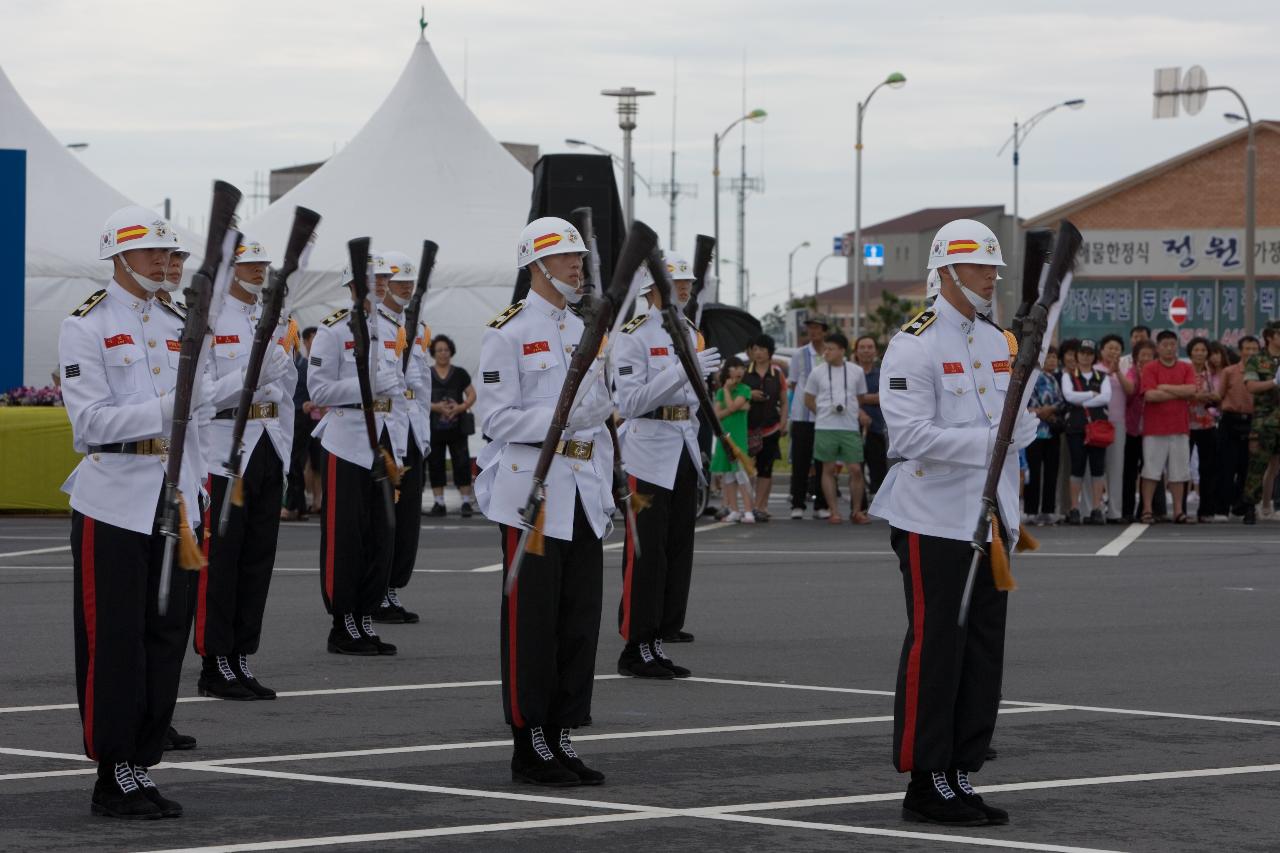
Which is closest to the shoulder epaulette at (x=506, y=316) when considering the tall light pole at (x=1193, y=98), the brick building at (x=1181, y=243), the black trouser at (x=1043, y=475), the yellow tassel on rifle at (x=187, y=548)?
the yellow tassel on rifle at (x=187, y=548)

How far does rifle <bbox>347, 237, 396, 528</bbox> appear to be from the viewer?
37.5ft

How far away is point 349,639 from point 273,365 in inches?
103

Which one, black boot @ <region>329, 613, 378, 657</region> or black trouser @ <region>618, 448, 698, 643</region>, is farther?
black boot @ <region>329, 613, 378, 657</region>

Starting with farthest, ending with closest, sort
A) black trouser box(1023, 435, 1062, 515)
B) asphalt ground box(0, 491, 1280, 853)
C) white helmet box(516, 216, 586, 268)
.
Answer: black trouser box(1023, 435, 1062, 515) → white helmet box(516, 216, 586, 268) → asphalt ground box(0, 491, 1280, 853)

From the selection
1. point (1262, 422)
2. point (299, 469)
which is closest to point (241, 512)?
point (299, 469)

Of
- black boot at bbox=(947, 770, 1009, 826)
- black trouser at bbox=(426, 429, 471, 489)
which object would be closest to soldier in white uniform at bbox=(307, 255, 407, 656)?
black boot at bbox=(947, 770, 1009, 826)

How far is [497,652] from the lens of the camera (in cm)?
1168

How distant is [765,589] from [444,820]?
332 inches

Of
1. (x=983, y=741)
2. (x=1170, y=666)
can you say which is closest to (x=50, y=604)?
(x=1170, y=666)

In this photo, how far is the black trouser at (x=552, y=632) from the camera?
7.90 m

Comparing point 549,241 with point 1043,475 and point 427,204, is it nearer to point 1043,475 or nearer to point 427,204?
point 1043,475

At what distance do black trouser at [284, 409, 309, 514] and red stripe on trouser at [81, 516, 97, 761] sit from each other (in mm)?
13821

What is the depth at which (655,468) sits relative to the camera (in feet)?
37.0

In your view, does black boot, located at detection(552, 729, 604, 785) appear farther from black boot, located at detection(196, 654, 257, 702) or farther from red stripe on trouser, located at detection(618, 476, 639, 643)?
red stripe on trouser, located at detection(618, 476, 639, 643)
